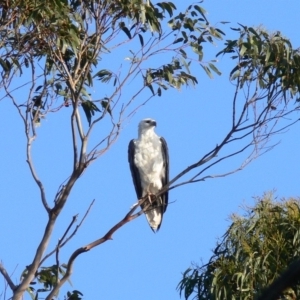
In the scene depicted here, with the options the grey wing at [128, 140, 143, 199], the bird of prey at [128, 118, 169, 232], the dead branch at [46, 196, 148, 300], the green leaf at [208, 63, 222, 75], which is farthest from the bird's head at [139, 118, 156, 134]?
the dead branch at [46, 196, 148, 300]

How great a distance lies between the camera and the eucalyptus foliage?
658 centimetres

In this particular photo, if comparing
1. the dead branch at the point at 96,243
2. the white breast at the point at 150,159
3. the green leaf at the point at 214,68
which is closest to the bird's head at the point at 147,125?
the white breast at the point at 150,159

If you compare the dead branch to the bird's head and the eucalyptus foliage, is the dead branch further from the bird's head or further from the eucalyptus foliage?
the bird's head

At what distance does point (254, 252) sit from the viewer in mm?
6594

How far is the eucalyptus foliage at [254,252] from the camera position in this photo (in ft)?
21.6

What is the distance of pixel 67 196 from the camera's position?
17.4 ft

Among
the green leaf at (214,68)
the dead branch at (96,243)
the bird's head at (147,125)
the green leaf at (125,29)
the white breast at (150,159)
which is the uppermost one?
the bird's head at (147,125)

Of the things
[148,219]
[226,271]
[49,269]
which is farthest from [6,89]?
[148,219]

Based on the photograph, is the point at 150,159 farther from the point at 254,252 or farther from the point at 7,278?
the point at 7,278

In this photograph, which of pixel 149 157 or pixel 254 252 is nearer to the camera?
pixel 254 252

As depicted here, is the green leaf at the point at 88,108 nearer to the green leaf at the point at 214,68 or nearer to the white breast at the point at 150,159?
the green leaf at the point at 214,68

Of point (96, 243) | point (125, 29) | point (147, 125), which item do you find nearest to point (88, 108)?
point (125, 29)

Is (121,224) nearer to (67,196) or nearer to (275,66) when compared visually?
(67,196)

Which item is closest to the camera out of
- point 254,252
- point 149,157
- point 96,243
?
point 96,243
